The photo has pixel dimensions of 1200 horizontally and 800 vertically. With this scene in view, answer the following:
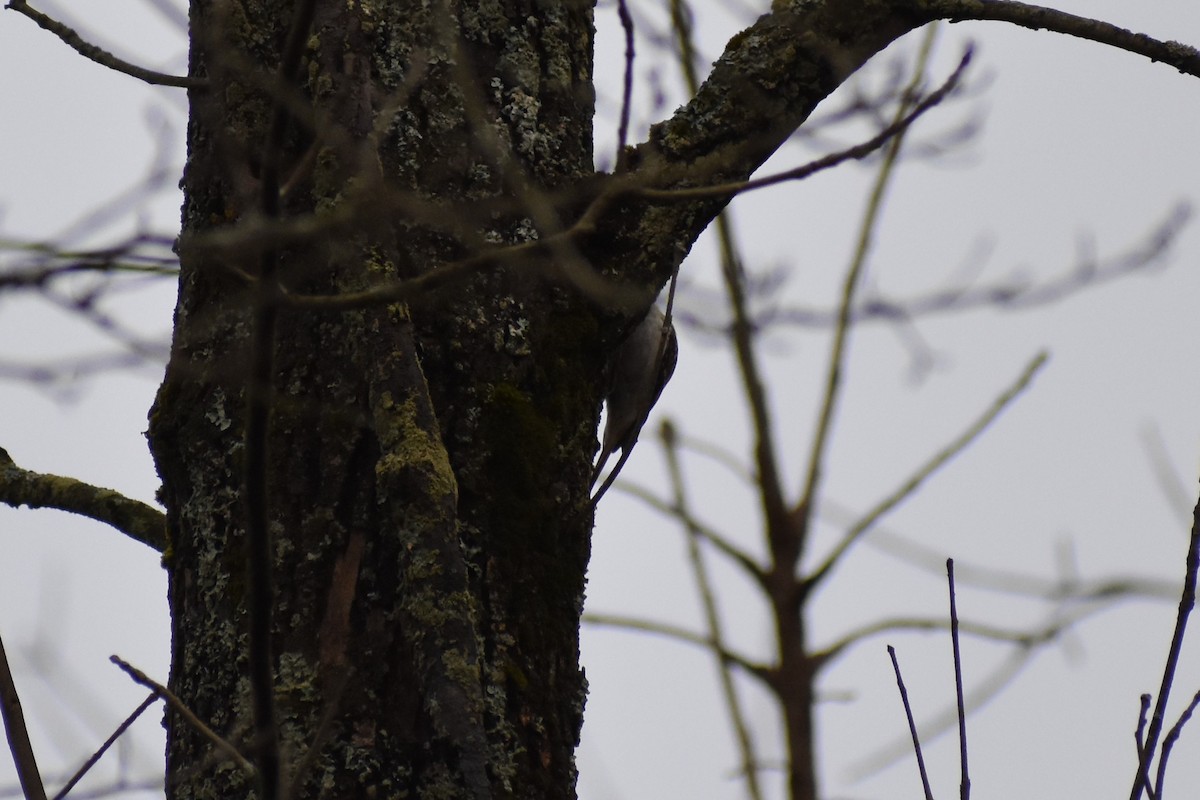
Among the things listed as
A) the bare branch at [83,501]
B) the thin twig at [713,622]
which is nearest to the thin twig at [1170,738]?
the thin twig at [713,622]

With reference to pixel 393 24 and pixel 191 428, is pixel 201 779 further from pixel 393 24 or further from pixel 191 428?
pixel 393 24

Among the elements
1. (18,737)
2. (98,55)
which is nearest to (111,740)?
(18,737)

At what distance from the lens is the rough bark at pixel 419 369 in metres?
1.68

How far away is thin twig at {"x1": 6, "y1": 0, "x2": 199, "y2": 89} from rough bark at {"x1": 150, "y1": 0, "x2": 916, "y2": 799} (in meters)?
0.05

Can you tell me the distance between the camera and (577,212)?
1960 millimetres

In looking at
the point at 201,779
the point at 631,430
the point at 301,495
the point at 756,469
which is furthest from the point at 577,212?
the point at 631,430

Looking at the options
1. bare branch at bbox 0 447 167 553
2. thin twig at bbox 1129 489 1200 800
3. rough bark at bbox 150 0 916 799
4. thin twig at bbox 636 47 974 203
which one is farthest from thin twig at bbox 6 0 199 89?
thin twig at bbox 1129 489 1200 800

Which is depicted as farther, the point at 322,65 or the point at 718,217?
the point at 322,65

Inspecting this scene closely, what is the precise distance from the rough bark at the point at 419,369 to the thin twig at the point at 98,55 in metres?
0.05

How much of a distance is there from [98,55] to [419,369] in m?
0.66

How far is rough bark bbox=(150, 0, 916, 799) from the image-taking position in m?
1.68

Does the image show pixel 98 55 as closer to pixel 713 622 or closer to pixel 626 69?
pixel 626 69

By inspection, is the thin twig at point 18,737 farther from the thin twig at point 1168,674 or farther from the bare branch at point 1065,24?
the bare branch at point 1065,24

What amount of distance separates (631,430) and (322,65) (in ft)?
5.39
